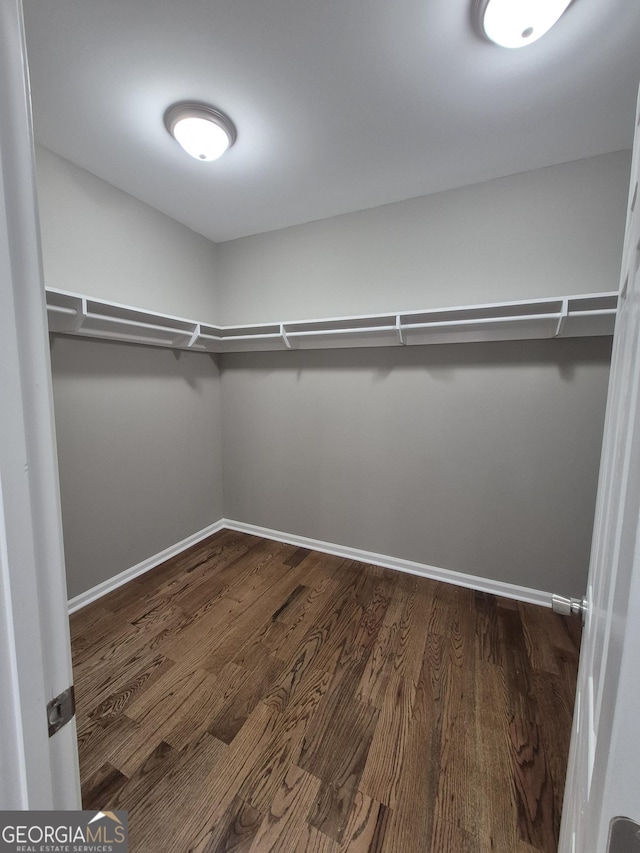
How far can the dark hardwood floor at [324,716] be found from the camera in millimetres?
1054

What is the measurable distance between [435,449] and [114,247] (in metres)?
2.48

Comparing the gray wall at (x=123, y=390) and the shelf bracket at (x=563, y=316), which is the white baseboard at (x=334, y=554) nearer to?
the gray wall at (x=123, y=390)

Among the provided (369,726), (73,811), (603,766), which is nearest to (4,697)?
(73,811)

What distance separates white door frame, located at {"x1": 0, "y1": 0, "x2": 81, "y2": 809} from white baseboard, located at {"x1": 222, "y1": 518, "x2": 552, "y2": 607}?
2.26 m

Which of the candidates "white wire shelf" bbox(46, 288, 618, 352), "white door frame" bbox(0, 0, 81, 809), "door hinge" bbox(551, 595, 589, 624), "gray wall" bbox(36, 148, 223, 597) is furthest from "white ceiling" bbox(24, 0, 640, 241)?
"door hinge" bbox(551, 595, 589, 624)

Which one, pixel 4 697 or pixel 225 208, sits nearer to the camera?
pixel 4 697

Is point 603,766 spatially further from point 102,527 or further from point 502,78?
point 102,527

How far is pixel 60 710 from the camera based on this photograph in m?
0.48

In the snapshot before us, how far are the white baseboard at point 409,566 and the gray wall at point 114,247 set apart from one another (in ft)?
6.37

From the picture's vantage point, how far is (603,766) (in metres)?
0.35

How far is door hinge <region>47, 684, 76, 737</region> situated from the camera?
0.47 meters

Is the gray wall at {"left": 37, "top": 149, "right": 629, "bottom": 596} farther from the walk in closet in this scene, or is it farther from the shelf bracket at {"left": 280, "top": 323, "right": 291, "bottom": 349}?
the shelf bracket at {"left": 280, "top": 323, "right": 291, "bottom": 349}

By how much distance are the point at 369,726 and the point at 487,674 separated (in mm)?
654

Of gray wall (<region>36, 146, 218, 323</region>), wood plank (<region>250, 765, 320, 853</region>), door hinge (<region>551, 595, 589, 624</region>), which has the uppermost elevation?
gray wall (<region>36, 146, 218, 323</region>)
